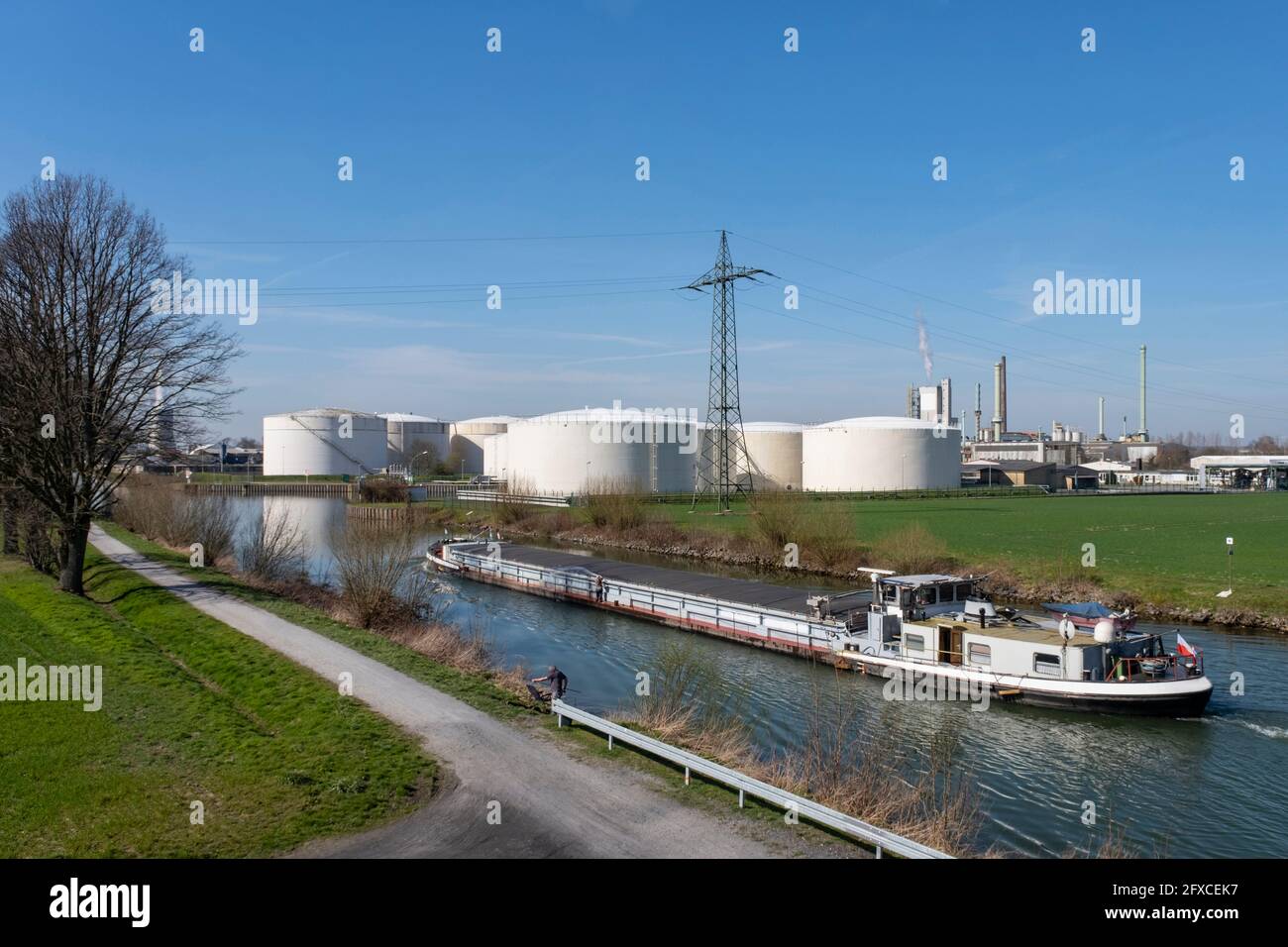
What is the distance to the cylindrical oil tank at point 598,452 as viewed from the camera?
9812cm

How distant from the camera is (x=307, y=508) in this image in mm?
97125

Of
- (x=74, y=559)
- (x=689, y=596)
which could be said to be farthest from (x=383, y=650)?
(x=74, y=559)

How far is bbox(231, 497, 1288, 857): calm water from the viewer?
15266 millimetres

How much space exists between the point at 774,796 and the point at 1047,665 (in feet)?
48.5

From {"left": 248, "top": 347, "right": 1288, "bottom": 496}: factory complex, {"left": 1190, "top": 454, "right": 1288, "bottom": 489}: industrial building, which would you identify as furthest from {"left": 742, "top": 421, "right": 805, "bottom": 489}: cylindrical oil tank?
{"left": 1190, "top": 454, "right": 1288, "bottom": 489}: industrial building

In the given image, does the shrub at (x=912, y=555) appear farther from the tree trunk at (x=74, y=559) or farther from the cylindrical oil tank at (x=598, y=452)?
the cylindrical oil tank at (x=598, y=452)

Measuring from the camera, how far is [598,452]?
323ft

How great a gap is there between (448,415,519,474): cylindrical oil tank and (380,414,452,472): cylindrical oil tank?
73.9 inches

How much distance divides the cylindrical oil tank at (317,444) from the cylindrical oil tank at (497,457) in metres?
30.6

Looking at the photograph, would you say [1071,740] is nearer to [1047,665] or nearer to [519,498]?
[1047,665]

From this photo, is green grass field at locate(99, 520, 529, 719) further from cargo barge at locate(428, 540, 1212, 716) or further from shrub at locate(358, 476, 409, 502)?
shrub at locate(358, 476, 409, 502)
